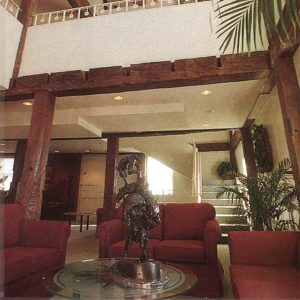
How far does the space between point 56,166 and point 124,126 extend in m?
5.13

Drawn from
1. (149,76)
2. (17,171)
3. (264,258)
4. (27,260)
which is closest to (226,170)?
(149,76)

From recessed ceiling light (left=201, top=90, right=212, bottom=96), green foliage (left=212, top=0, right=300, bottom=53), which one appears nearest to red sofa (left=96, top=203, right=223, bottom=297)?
recessed ceiling light (left=201, top=90, right=212, bottom=96)

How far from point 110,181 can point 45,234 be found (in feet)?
10.1

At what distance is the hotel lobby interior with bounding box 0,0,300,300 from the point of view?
170 centimetres

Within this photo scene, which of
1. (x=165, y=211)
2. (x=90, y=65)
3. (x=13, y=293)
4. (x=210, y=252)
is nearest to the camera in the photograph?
(x=13, y=293)

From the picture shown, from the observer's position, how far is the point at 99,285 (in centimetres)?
151

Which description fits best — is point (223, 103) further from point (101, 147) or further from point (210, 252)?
point (101, 147)

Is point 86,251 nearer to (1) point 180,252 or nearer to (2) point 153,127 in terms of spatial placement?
(1) point 180,252

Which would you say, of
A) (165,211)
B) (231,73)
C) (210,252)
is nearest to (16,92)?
(165,211)

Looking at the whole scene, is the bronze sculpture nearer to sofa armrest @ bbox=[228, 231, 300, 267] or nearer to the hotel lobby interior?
the hotel lobby interior

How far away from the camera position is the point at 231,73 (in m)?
3.14

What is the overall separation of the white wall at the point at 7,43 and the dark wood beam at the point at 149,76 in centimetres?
17

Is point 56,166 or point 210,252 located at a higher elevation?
point 56,166

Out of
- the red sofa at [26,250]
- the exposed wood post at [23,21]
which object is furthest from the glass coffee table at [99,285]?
the exposed wood post at [23,21]
